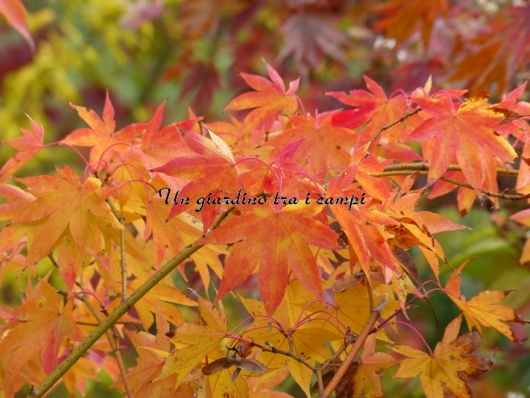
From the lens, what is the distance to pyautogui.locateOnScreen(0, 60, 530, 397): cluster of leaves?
48 centimetres

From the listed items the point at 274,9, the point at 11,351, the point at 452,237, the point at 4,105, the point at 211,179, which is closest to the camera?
the point at 211,179

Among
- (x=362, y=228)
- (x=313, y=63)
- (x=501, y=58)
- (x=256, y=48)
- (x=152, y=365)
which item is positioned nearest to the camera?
(x=362, y=228)

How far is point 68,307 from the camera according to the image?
0.60 meters

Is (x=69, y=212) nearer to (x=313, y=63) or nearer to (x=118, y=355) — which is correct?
(x=118, y=355)

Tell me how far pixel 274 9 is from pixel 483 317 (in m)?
1.73

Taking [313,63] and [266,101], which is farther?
[313,63]

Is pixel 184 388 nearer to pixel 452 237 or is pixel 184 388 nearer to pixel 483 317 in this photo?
pixel 483 317

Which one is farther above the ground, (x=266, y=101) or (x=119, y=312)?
(x=266, y=101)

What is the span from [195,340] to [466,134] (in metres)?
0.30

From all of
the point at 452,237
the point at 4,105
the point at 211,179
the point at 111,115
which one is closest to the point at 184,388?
the point at 211,179

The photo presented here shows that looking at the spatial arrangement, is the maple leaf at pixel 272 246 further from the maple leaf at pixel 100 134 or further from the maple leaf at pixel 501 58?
the maple leaf at pixel 501 58

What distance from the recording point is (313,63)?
1841 mm

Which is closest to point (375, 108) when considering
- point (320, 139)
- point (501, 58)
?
point (320, 139)

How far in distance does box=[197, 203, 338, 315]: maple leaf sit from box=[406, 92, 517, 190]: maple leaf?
0.15 meters
